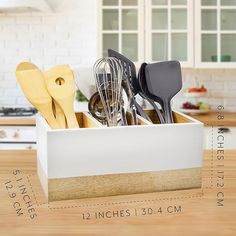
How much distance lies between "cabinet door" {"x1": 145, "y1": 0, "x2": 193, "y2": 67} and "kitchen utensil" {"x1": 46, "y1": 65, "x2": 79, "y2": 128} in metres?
2.26

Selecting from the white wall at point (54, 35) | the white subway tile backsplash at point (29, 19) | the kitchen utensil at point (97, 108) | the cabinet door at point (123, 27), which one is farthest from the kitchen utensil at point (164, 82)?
the white subway tile backsplash at point (29, 19)

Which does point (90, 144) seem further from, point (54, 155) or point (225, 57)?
point (225, 57)

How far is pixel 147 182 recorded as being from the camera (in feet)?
2.70

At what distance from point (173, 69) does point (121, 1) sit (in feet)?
7.51

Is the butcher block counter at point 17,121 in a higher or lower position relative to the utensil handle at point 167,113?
lower

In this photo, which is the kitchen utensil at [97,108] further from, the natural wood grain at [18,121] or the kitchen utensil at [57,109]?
the natural wood grain at [18,121]

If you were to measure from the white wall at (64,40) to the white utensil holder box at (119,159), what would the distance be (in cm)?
263

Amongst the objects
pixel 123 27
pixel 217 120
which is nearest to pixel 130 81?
pixel 217 120

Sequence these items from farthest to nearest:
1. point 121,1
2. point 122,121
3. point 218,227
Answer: point 121,1, point 122,121, point 218,227

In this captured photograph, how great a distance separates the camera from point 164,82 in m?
0.93

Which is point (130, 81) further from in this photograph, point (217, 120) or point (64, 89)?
point (217, 120)

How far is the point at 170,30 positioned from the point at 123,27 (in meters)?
0.34

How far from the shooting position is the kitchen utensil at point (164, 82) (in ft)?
3.03

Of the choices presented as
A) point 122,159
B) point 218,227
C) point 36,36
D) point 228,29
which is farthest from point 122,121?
point 36,36
